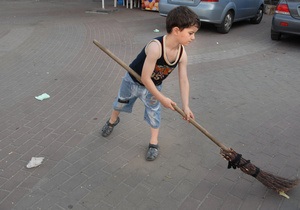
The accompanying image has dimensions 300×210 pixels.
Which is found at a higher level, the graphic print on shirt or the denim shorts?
the graphic print on shirt

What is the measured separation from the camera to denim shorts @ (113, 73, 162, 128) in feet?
9.86

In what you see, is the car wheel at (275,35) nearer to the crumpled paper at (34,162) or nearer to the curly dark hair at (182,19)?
the curly dark hair at (182,19)

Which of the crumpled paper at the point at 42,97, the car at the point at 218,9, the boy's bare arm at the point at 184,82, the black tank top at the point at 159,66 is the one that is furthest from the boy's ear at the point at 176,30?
the car at the point at 218,9

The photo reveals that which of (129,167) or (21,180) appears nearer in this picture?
(21,180)

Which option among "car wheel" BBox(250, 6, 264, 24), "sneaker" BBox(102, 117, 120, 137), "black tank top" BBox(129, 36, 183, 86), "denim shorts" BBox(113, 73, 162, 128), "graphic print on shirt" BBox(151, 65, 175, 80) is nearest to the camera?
"black tank top" BBox(129, 36, 183, 86)

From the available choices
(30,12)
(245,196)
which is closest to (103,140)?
(245,196)

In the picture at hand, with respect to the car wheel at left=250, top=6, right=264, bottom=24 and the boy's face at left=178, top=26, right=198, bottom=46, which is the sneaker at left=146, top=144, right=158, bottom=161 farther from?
the car wheel at left=250, top=6, right=264, bottom=24

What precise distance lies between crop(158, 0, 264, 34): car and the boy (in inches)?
219

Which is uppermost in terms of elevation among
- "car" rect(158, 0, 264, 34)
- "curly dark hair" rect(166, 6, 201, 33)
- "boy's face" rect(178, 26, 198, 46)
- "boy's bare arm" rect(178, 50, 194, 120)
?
"curly dark hair" rect(166, 6, 201, 33)

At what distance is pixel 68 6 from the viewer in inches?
496

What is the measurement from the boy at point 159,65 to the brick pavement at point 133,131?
0.45 meters

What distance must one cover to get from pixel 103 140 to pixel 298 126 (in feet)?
8.02

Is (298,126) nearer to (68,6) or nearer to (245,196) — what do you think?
(245,196)

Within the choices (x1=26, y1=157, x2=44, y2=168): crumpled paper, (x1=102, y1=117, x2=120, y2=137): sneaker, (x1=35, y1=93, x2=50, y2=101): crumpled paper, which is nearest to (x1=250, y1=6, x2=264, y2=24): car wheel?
(x1=35, y1=93, x2=50, y2=101): crumpled paper
